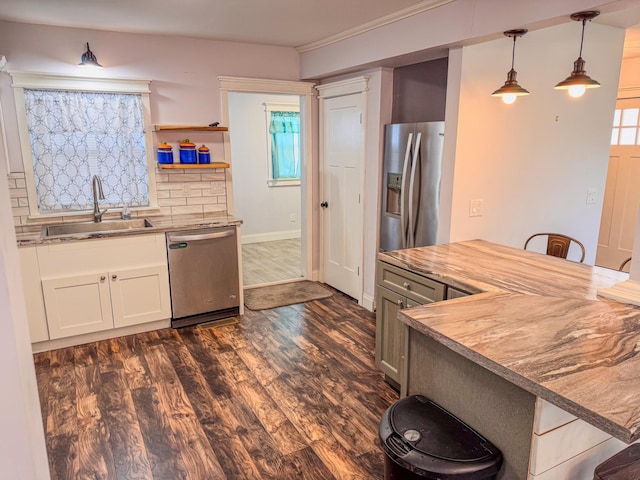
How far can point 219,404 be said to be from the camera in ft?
8.70

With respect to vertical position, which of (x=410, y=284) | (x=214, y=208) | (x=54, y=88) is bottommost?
(x=410, y=284)

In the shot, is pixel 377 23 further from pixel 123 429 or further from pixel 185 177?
pixel 123 429

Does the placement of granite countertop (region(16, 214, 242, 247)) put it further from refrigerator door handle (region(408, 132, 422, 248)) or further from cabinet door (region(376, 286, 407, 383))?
cabinet door (region(376, 286, 407, 383))

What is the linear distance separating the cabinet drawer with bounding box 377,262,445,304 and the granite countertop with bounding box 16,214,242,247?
165 centimetres

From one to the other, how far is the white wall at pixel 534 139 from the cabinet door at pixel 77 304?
271 centimetres

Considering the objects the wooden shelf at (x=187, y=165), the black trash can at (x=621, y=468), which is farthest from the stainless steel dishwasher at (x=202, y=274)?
the black trash can at (x=621, y=468)

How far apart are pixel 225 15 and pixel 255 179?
141 inches

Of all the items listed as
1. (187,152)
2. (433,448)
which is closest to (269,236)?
(187,152)

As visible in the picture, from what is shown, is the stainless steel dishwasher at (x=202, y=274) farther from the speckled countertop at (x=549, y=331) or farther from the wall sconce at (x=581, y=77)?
the wall sconce at (x=581, y=77)

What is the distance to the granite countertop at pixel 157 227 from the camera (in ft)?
10.3

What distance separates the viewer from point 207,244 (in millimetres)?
3680

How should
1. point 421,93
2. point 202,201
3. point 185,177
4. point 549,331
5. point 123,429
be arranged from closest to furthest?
point 549,331 → point 123,429 → point 421,93 → point 185,177 → point 202,201

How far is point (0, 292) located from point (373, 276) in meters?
3.46

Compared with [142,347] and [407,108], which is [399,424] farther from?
[407,108]
